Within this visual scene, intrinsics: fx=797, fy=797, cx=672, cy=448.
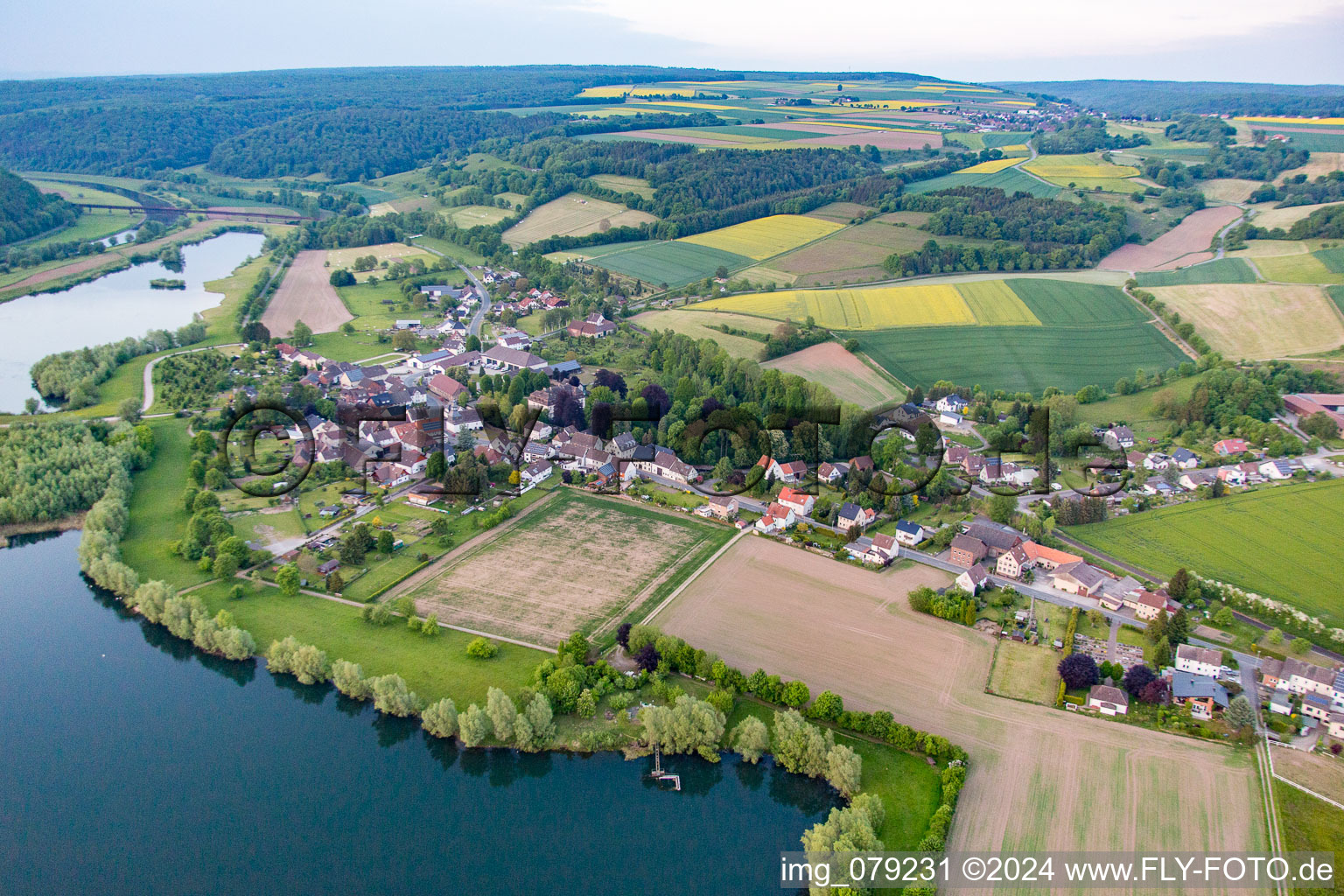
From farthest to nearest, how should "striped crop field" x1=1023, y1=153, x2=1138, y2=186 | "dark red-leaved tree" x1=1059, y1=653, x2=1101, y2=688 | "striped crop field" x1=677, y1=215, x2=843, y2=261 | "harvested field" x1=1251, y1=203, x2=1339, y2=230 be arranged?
"striped crop field" x1=1023, y1=153, x2=1138, y2=186
"striped crop field" x1=677, y1=215, x2=843, y2=261
"harvested field" x1=1251, y1=203, x2=1339, y2=230
"dark red-leaved tree" x1=1059, y1=653, x2=1101, y2=688

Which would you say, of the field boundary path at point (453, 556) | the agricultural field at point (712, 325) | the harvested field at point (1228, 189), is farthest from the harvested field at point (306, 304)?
the harvested field at point (1228, 189)

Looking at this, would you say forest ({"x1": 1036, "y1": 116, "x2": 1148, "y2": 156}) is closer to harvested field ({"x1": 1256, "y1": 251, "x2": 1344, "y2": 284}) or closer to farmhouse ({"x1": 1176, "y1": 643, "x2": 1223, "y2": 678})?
harvested field ({"x1": 1256, "y1": 251, "x2": 1344, "y2": 284})

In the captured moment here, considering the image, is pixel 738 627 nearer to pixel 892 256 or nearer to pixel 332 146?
pixel 892 256

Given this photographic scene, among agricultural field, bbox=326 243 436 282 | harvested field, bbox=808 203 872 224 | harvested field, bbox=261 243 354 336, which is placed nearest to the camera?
harvested field, bbox=261 243 354 336

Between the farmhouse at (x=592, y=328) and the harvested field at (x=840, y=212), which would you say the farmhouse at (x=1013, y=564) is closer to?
the farmhouse at (x=592, y=328)

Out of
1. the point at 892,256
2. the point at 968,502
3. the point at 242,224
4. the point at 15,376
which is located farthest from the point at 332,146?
the point at 968,502

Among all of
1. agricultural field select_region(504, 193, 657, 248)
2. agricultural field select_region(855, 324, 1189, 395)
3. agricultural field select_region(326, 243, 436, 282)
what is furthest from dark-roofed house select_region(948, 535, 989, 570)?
agricultural field select_region(326, 243, 436, 282)

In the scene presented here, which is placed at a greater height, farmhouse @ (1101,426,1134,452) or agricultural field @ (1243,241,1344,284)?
agricultural field @ (1243,241,1344,284)
